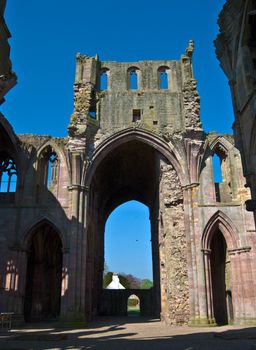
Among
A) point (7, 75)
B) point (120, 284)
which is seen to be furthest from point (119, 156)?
point (120, 284)

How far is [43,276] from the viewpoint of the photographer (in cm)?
2139

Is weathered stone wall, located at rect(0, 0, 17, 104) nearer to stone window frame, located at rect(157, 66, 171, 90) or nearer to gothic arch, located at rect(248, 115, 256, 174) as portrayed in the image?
gothic arch, located at rect(248, 115, 256, 174)

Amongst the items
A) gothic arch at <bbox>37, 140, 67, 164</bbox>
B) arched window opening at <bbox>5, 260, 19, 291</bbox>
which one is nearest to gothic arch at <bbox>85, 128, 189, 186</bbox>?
gothic arch at <bbox>37, 140, 67, 164</bbox>

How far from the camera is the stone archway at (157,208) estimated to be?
1667 cm

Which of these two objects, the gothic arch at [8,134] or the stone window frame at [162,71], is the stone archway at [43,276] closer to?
the gothic arch at [8,134]

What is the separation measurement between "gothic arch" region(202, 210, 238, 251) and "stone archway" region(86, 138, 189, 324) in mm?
1092

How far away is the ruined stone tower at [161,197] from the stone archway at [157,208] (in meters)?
0.06

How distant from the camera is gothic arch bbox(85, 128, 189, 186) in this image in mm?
17812

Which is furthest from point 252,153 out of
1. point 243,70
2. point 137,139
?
point 137,139

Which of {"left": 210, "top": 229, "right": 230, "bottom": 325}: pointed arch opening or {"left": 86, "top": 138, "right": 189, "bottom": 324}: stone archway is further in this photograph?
{"left": 210, "top": 229, "right": 230, "bottom": 325}: pointed arch opening

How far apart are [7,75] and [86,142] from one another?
8590mm

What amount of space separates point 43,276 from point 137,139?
9.41 metres

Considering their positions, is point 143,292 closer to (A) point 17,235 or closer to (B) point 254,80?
(A) point 17,235

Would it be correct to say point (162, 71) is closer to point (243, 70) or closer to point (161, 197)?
point (161, 197)
